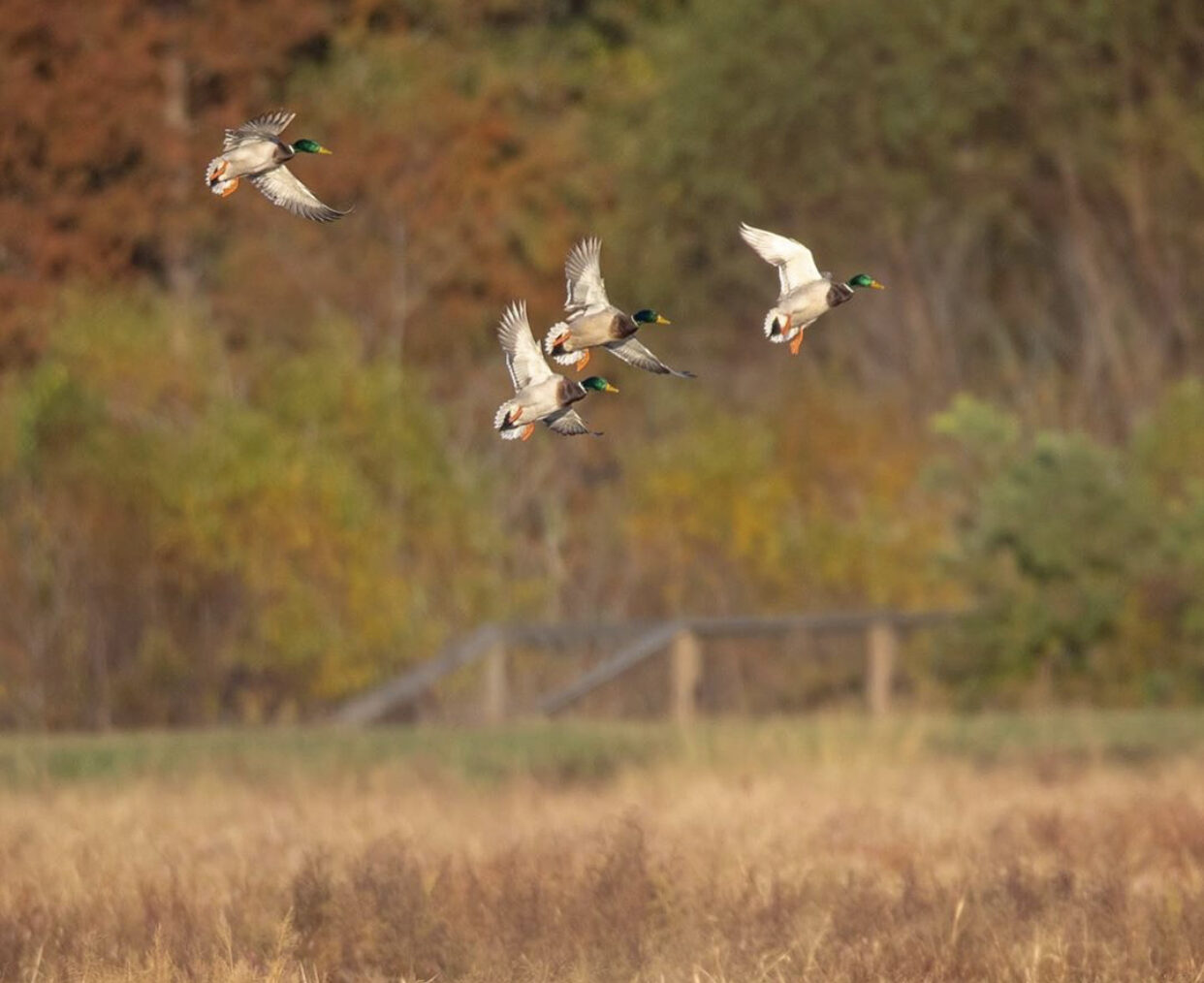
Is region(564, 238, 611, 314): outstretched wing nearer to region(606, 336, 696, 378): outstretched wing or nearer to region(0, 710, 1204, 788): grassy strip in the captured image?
region(606, 336, 696, 378): outstretched wing

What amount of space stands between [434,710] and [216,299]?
973 centimetres

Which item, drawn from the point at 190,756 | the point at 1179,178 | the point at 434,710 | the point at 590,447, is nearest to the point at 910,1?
the point at 1179,178

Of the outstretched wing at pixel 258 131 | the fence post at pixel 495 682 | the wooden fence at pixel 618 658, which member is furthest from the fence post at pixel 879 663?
the outstretched wing at pixel 258 131

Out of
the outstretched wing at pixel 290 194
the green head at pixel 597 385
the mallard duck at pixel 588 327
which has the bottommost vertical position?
the green head at pixel 597 385

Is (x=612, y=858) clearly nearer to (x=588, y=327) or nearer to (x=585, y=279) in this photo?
(x=585, y=279)

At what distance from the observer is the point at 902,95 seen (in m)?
30.8

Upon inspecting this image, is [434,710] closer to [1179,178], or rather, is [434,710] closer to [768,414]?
[768,414]

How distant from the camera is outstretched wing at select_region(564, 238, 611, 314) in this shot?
7.85 meters

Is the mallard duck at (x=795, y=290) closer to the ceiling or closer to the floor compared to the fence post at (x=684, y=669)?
closer to the ceiling

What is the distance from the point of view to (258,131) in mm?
8188

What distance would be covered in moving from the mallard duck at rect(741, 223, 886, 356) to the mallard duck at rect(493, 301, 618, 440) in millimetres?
499

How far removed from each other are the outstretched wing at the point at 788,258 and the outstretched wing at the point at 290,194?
3.64 ft

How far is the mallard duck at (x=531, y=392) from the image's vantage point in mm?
7504

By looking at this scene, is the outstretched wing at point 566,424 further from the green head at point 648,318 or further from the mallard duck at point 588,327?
the green head at point 648,318
